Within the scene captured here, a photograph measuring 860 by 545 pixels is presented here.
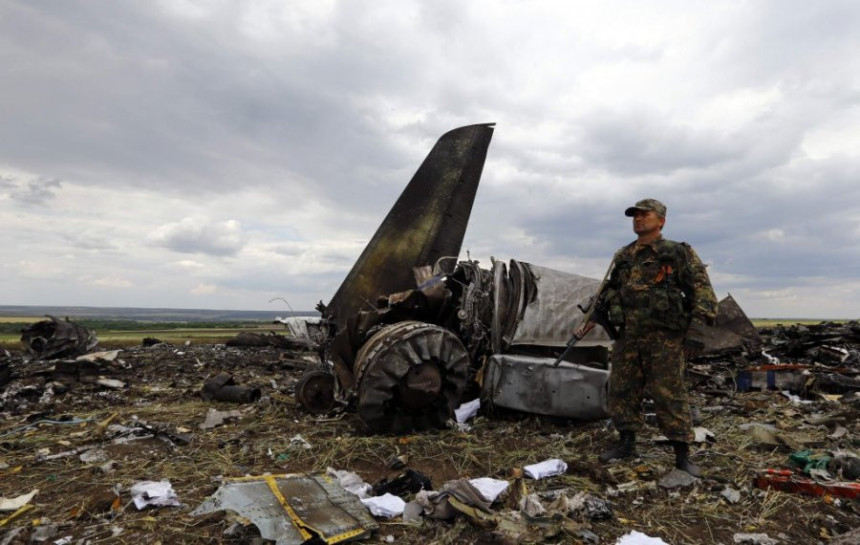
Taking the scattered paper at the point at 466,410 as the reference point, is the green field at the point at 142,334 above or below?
below

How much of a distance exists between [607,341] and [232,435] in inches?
183

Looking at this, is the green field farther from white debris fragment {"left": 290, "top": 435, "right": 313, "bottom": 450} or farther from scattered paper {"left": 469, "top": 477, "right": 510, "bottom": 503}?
scattered paper {"left": 469, "top": 477, "right": 510, "bottom": 503}

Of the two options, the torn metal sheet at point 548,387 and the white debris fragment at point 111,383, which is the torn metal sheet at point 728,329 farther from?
the white debris fragment at point 111,383

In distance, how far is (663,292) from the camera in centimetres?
417

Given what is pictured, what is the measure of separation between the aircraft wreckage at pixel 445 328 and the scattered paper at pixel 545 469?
4.33ft

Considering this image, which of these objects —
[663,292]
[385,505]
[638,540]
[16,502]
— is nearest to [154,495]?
[16,502]

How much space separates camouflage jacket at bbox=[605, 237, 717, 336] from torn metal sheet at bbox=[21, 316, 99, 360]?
14.3 m

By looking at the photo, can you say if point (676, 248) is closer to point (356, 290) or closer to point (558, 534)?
point (558, 534)

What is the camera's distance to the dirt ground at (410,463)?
3.19 m

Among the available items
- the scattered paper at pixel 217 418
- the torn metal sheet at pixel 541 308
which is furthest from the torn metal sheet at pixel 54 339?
the torn metal sheet at pixel 541 308

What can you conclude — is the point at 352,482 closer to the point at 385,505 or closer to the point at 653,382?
the point at 385,505

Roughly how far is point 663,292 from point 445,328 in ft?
8.97

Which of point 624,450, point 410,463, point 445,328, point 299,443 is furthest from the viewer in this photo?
point 445,328

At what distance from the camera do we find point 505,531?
3.04m
